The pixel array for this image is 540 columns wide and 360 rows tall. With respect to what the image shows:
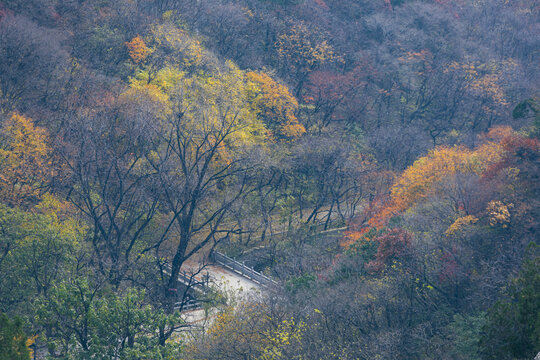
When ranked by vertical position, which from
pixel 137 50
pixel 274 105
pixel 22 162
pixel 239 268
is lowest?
pixel 239 268

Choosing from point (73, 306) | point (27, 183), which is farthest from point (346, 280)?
point (27, 183)

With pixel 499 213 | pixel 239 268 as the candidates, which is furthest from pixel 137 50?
pixel 499 213

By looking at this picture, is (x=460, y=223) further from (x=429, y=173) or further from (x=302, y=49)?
(x=302, y=49)

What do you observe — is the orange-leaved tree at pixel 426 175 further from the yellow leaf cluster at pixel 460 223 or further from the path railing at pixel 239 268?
the yellow leaf cluster at pixel 460 223

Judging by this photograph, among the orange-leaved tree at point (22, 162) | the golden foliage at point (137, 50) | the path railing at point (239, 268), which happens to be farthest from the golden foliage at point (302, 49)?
the orange-leaved tree at point (22, 162)

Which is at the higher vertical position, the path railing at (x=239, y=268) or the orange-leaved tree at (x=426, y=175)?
the orange-leaved tree at (x=426, y=175)

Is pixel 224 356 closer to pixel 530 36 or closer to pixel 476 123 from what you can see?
pixel 476 123
